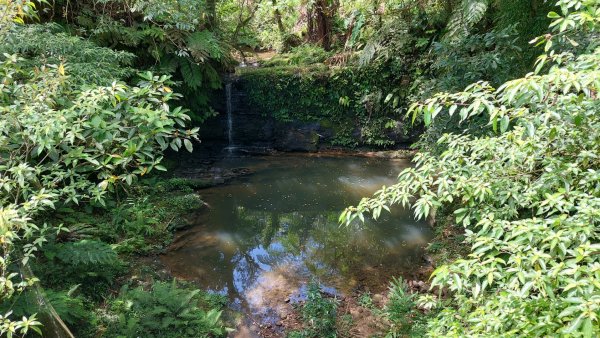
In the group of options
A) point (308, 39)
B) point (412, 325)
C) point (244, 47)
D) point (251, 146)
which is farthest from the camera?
point (244, 47)

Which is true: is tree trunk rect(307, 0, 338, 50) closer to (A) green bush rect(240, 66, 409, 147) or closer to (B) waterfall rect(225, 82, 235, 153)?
(A) green bush rect(240, 66, 409, 147)

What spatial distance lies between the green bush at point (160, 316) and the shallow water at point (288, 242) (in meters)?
0.62

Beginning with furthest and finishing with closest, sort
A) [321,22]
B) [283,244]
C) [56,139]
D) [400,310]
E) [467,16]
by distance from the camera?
[321,22] < [467,16] < [283,244] < [400,310] < [56,139]

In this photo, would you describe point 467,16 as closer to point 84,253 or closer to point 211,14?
point 211,14

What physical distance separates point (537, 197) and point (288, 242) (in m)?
3.95

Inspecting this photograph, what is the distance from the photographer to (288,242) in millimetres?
5605

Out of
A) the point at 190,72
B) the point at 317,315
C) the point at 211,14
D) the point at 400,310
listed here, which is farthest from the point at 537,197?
the point at 211,14

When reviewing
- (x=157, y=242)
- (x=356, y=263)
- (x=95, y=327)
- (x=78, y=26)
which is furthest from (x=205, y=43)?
(x=95, y=327)

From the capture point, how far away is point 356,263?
16.5 ft

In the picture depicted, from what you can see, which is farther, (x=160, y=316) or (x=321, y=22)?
(x=321, y=22)

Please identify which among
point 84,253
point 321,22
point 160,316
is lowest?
point 160,316

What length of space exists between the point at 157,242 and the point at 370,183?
398 cm

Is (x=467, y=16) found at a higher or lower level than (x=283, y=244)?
higher

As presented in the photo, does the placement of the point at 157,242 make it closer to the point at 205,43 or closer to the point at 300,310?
the point at 300,310
